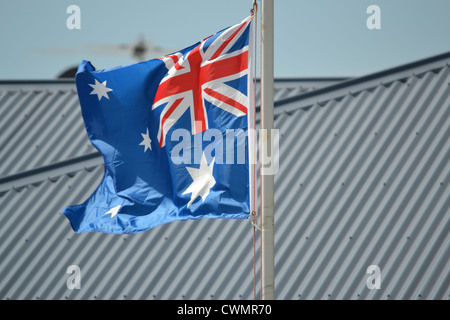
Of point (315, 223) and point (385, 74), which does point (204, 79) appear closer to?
point (315, 223)

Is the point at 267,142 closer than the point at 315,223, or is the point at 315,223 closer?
the point at 267,142

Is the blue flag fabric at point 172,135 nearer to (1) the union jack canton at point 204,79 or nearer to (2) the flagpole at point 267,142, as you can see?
(1) the union jack canton at point 204,79

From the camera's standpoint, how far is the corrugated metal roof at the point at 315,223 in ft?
29.1

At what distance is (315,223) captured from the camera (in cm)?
923

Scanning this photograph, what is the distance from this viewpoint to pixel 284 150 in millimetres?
9875

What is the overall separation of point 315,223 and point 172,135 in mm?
3120

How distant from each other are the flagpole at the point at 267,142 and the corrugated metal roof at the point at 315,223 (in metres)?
2.40

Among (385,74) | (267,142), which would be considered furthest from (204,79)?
(385,74)

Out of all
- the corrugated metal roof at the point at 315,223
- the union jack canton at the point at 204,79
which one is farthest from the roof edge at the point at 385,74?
the union jack canton at the point at 204,79

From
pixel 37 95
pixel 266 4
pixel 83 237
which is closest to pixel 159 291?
pixel 83 237

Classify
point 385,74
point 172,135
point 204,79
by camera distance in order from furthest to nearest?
point 385,74, point 172,135, point 204,79

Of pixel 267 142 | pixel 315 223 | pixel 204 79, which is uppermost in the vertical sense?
pixel 204 79

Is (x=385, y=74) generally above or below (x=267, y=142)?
above

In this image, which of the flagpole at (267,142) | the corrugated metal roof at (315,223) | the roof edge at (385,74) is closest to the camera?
the flagpole at (267,142)
